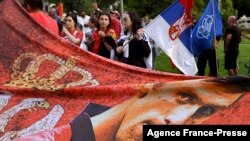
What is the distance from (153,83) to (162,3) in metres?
28.2

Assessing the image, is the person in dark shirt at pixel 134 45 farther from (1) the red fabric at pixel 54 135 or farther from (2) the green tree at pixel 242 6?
(2) the green tree at pixel 242 6

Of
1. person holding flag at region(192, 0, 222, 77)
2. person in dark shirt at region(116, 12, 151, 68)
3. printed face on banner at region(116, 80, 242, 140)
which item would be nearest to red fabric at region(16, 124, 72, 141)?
printed face on banner at region(116, 80, 242, 140)

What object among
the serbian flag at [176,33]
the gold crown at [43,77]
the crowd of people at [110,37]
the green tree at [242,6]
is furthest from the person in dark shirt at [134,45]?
the green tree at [242,6]

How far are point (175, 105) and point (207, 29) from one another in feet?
21.5

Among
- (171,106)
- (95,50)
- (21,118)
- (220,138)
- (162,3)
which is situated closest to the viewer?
(220,138)

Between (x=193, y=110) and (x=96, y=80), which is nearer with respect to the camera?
(x=193, y=110)

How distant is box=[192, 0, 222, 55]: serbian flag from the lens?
408 inches

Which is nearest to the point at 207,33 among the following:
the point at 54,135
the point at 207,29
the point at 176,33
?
the point at 207,29

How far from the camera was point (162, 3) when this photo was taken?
32406mm

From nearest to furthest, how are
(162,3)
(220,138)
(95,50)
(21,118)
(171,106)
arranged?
1. (220,138)
2. (171,106)
3. (21,118)
4. (95,50)
5. (162,3)

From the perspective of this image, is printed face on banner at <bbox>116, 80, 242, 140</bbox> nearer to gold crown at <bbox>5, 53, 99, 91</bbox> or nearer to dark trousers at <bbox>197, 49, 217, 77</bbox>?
gold crown at <bbox>5, 53, 99, 91</bbox>

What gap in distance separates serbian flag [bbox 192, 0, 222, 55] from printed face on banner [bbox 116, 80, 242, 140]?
5.88 metres

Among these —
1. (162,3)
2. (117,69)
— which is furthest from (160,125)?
(162,3)

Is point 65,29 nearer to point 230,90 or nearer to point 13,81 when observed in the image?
point 13,81
